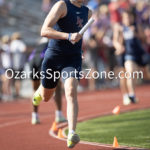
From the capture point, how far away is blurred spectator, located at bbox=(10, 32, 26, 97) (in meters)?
15.9

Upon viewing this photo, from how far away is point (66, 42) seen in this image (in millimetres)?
6344

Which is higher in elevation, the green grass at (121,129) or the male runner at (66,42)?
the male runner at (66,42)

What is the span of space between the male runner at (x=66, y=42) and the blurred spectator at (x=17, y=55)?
9334mm

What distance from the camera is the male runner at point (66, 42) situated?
5.90 meters

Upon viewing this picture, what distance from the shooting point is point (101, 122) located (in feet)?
28.8

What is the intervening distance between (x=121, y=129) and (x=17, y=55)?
9065mm

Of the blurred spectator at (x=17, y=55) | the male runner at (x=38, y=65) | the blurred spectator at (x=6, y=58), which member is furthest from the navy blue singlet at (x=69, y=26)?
the blurred spectator at (x=17, y=55)

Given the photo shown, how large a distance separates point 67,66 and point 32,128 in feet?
8.25

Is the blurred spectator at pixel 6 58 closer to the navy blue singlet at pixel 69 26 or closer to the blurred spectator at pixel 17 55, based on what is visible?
the blurred spectator at pixel 17 55

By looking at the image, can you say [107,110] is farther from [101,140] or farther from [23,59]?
[23,59]

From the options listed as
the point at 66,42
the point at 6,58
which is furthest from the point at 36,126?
the point at 6,58

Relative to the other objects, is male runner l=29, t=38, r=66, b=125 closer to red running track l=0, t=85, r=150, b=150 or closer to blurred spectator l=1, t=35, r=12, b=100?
red running track l=0, t=85, r=150, b=150

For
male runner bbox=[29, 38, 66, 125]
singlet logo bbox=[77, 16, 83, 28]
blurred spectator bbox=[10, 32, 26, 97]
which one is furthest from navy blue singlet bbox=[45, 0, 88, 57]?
blurred spectator bbox=[10, 32, 26, 97]

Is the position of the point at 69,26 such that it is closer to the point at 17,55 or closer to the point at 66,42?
the point at 66,42
